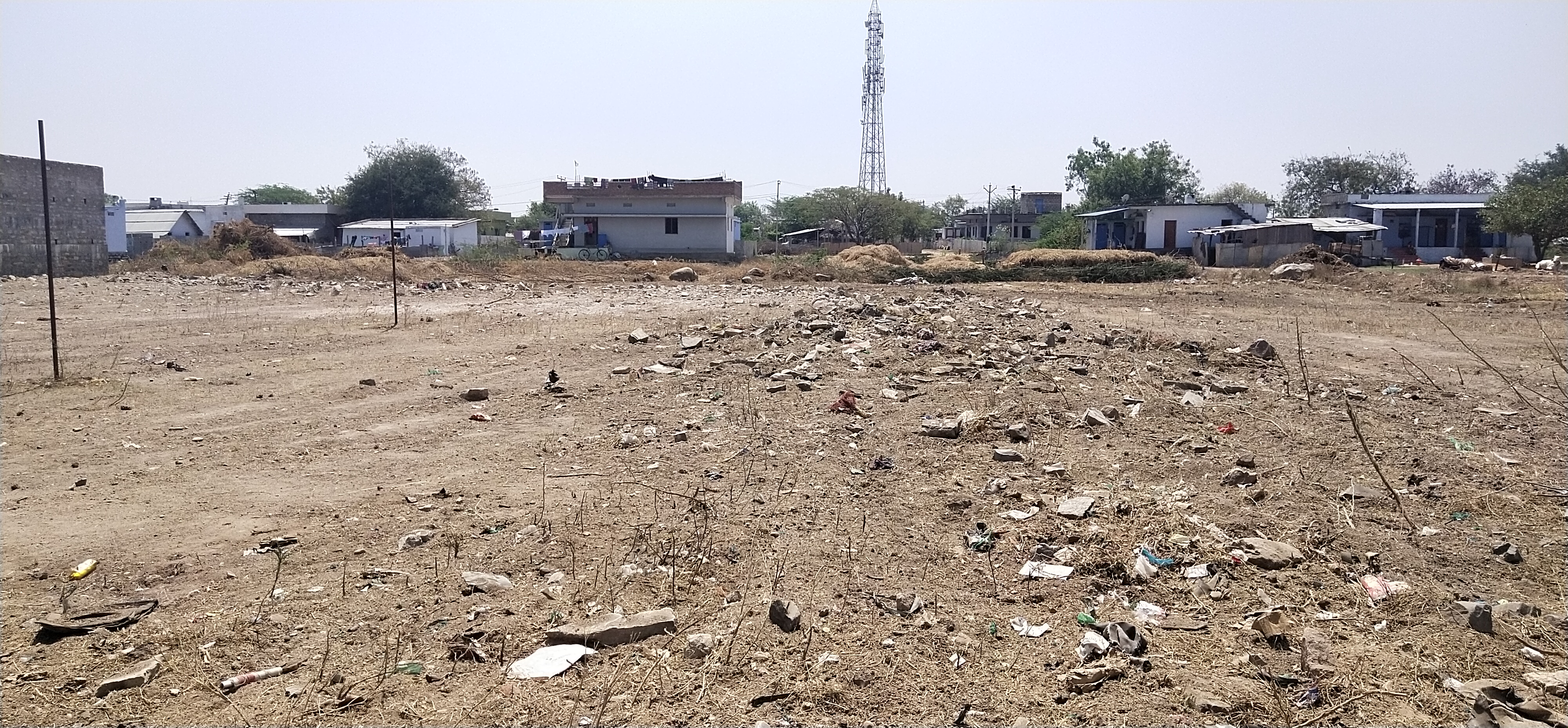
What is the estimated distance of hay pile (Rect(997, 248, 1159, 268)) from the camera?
104 feet

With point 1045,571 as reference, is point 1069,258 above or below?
above

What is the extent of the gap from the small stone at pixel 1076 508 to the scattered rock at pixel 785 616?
1.84m

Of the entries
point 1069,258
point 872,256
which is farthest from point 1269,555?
point 872,256

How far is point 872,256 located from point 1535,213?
21.0 metres

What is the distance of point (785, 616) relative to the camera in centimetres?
377

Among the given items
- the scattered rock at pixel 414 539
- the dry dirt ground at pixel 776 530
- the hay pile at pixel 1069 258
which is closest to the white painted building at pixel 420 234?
the hay pile at pixel 1069 258

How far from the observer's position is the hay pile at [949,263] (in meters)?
30.7

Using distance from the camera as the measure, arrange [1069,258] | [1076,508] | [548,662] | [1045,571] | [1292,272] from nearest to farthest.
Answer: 1. [548,662]
2. [1045,571]
3. [1076,508]
4. [1292,272]
5. [1069,258]

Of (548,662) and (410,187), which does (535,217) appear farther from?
(548,662)

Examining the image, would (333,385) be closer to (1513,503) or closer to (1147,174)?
(1513,503)

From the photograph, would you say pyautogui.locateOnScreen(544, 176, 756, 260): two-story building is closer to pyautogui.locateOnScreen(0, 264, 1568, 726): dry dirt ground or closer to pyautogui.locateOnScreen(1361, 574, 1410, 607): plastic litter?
pyautogui.locateOnScreen(0, 264, 1568, 726): dry dirt ground

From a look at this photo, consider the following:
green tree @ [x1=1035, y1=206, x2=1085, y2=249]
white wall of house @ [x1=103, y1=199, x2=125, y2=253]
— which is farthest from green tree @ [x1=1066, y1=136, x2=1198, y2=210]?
white wall of house @ [x1=103, y1=199, x2=125, y2=253]

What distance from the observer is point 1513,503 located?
5113 millimetres

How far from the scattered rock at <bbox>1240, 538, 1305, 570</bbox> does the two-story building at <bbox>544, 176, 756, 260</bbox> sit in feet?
132
